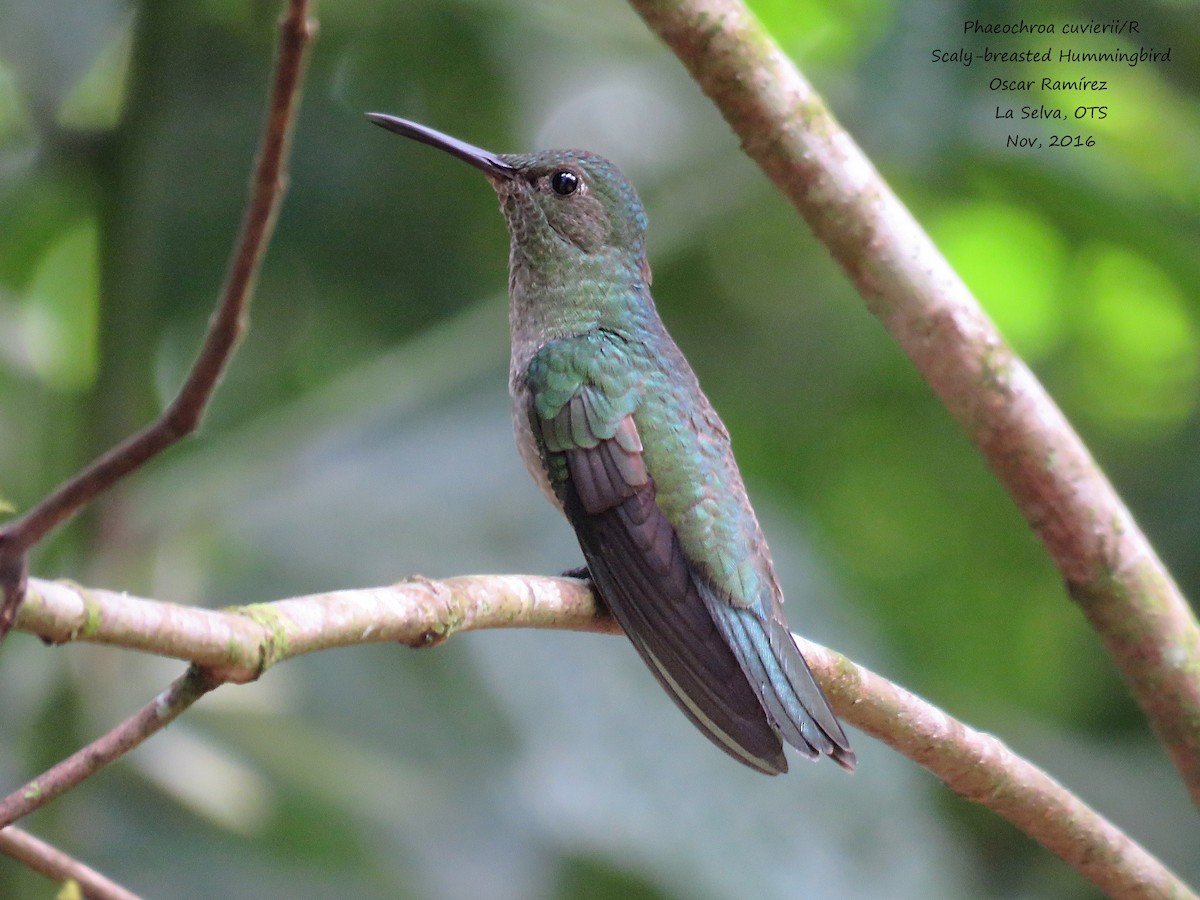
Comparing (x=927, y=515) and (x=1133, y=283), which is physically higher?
(x=1133, y=283)

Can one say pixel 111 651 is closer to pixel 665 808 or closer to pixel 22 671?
pixel 22 671

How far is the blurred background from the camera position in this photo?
4371 mm

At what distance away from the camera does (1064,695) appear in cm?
570

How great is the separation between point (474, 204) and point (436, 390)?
90 cm

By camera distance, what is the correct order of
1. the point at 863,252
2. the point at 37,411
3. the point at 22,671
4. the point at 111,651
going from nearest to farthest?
the point at 863,252, the point at 111,651, the point at 22,671, the point at 37,411

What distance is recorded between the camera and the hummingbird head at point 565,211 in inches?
157

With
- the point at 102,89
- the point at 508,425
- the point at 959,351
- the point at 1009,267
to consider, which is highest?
the point at 1009,267

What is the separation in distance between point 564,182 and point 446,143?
532mm

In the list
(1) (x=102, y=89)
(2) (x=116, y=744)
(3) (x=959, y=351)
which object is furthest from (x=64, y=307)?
(2) (x=116, y=744)

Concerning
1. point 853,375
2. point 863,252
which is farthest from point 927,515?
point 863,252

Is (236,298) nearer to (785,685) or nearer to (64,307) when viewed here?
(785,685)

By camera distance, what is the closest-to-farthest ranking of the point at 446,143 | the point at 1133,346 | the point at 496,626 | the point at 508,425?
the point at 496,626
the point at 446,143
the point at 508,425
the point at 1133,346

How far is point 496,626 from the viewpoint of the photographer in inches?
84.3

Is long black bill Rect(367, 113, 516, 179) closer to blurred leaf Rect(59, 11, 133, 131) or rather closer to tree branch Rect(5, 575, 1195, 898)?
tree branch Rect(5, 575, 1195, 898)
